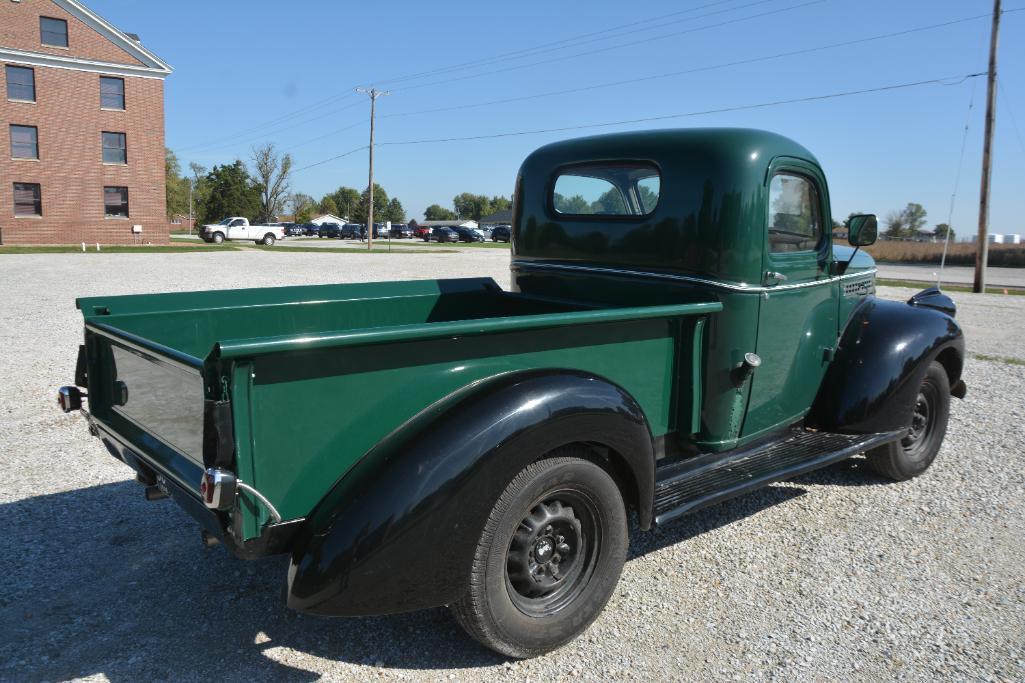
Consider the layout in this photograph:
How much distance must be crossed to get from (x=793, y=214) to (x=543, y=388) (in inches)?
79.9

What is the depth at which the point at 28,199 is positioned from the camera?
33.4m

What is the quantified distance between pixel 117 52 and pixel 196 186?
6084cm

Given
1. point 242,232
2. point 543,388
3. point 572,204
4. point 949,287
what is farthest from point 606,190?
point 242,232

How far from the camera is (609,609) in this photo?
3.12m

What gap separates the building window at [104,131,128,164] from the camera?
34781 mm

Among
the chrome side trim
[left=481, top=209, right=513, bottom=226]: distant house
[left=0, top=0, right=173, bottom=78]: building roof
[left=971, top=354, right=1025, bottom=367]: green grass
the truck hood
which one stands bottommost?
[left=971, top=354, right=1025, bottom=367]: green grass

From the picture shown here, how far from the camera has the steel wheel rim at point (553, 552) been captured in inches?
104

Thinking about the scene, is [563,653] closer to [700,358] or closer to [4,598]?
[700,358]

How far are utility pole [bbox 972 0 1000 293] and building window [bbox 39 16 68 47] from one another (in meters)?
35.9

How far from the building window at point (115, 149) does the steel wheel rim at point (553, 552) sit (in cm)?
3856

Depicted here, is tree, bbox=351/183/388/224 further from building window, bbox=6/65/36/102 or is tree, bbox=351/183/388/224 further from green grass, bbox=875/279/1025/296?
green grass, bbox=875/279/1025/296

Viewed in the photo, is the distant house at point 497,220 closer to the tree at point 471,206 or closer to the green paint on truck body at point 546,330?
the tree at point 471,206

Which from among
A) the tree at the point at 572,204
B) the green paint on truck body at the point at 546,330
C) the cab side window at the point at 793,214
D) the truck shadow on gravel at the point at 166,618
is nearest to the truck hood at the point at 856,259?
the green paint on truck body at the point at 546,330

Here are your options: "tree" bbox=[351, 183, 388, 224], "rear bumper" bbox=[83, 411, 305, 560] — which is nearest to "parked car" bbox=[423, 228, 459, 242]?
"tree" bbox=[351, 183, 388, 224]
